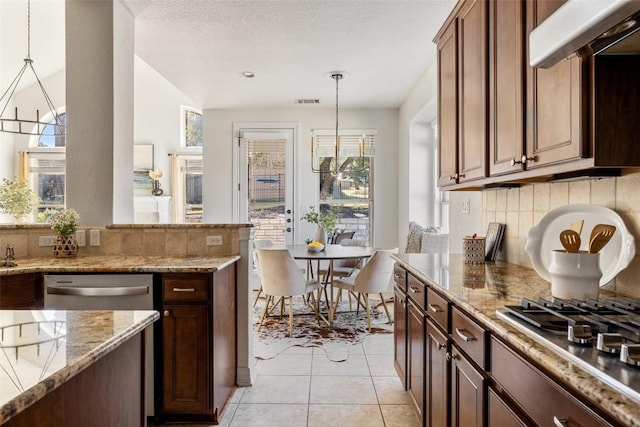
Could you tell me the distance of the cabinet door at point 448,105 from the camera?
2449 millimetres

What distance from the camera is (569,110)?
1336mm

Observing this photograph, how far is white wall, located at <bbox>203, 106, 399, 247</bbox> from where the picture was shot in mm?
5848

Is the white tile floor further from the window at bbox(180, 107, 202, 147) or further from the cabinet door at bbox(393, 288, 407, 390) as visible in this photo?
the window at bbox(180, 107, 202, 147)

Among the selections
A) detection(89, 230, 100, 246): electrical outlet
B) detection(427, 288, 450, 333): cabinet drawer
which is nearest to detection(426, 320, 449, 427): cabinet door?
detection(427, 288, 450, 333): cabinet drawer

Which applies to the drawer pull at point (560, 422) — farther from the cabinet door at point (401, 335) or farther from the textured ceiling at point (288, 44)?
the textured ceiling at point (288, 44)

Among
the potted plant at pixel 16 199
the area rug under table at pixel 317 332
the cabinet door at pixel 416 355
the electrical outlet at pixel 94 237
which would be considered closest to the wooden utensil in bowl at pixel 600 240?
the cabinet door at pixel 416 355

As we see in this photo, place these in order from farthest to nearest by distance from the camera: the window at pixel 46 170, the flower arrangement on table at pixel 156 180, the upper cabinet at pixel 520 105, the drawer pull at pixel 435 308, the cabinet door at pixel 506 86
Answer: the window at pixel 46 170 < the flower arrangement on table at pixel 156 180 < the drawer pull at pixel 435 308 < the cabinet door at pixel 506 86 < the upper cabinet at pixel 520 105

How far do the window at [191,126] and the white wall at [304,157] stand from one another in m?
1.62

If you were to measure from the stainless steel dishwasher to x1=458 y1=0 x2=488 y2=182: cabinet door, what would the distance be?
187 centimetres

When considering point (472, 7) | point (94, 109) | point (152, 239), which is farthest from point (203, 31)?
point (472, 7)

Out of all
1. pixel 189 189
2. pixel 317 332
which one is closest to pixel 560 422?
pixel 317 332

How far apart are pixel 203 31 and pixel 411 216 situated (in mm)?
3149

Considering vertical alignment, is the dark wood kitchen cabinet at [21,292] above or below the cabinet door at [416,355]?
above

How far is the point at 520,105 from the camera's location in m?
1.68
